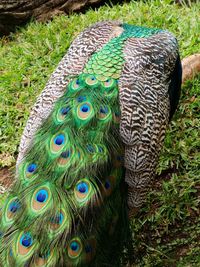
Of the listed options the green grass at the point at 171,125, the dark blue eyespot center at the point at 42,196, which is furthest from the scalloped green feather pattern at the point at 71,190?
the green grass at the point at 171,125

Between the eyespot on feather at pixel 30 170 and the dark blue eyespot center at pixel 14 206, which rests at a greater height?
the eyespot on feather at pixel 30 170

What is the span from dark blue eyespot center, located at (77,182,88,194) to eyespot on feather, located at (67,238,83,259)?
0.24 meters

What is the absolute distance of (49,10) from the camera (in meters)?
6.39

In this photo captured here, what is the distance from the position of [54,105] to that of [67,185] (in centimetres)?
67

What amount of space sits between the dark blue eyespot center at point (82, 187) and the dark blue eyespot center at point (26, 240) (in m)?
0.34

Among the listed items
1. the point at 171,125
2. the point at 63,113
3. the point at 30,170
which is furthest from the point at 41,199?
the point at 171,125

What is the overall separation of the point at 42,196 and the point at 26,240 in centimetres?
23

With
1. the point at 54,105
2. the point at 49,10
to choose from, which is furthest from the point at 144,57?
the point at 49,10

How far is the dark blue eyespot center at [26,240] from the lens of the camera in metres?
2.83

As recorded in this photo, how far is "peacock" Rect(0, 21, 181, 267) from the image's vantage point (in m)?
2.88

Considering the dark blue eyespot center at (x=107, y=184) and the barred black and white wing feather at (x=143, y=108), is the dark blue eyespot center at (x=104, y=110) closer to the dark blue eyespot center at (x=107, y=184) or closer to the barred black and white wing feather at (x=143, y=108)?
the barred black and white wing feather at (x=143, y=108)

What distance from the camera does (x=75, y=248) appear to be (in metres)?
2.88

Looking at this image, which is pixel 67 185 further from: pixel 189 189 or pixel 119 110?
pixel 189 189

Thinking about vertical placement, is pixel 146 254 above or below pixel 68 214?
below
